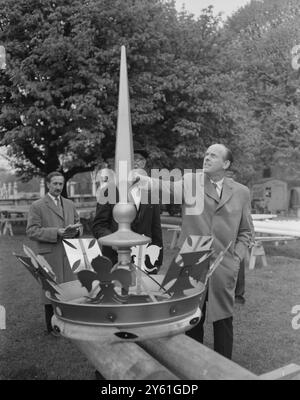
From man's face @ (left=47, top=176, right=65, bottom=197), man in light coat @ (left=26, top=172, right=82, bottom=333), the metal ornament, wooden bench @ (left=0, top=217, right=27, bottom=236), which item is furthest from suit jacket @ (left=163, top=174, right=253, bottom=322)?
wooden bench @ (left=0, top=217, right=27, bottom=236)

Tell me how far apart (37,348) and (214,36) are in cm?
1297

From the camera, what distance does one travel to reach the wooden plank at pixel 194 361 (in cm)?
145

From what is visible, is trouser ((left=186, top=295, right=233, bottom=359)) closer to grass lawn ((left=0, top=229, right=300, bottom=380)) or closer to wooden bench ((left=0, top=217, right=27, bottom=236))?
grass lawn ((left=0, top=229, right=300, bottom=380))

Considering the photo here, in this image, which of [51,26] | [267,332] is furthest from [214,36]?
[267,332]

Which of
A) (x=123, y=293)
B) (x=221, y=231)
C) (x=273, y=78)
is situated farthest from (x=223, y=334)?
(x=273, y=78)

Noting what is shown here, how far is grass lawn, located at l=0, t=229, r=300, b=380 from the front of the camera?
3893mm

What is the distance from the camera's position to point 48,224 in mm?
4594

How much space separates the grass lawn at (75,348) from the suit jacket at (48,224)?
901mm

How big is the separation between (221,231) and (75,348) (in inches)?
95.4

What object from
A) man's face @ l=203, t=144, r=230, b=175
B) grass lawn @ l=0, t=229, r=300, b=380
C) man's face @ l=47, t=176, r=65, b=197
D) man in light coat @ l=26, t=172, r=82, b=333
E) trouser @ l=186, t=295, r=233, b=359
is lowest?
grass lawn @ l=0, t=229, r=300, b=380

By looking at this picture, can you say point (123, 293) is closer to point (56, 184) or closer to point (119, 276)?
point (119, 276)

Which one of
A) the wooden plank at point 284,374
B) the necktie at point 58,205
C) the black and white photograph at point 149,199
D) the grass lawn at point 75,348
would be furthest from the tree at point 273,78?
the wooden plank at point 284,374

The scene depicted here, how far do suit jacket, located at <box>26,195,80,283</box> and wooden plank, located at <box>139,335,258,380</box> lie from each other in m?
2.67

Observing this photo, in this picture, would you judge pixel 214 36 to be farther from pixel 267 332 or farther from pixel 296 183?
pixel 296 183
